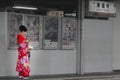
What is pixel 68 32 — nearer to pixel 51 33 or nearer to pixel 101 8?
pixel 51 33

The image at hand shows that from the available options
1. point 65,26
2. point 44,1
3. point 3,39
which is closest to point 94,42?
point 65,26

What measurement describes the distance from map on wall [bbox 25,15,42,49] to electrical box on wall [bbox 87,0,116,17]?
2.64 meters

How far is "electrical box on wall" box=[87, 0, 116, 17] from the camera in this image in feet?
58.1

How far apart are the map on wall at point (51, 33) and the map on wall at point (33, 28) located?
0.38 metres

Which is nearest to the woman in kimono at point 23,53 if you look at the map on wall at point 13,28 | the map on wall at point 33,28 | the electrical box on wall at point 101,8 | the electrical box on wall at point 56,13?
the map on wall at point 13,28

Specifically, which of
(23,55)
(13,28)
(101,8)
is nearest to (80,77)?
(13,28)

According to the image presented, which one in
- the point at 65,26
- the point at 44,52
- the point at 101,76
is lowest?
the point at 101,76

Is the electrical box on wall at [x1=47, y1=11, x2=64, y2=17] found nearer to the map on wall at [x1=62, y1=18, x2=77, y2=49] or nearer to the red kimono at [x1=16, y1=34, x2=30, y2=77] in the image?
the map on wall at [x1=62, y1=18, x2=77, y2=49]

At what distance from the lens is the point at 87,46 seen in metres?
17.5

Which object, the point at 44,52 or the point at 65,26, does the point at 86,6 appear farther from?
the point at 44,52

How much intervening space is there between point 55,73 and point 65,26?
6.68ft

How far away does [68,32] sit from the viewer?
674 inches

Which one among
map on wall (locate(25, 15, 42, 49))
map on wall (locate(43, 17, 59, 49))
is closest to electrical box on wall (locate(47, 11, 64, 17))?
map on wall (locate(43, 17, 59, 49))

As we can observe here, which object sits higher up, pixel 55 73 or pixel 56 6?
pixel 56 6
